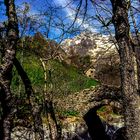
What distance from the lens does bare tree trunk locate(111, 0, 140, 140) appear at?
9.81 m

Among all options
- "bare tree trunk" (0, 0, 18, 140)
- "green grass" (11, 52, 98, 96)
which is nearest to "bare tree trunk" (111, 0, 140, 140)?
"bare tree trunk" (0, 0, 18, 140)

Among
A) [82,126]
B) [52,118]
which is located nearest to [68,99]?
[82,126]

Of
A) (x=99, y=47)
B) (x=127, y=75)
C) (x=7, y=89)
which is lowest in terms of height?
(x=127, y=75)

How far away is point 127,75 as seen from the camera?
9961mm

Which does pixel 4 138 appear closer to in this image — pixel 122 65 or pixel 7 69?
pixel 7 69

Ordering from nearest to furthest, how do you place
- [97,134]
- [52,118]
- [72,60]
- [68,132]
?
[52,118], [68,132], [97,134], [72,60]

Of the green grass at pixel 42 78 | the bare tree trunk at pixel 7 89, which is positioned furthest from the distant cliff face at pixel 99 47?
the bare tree trunk at pixel 7 89

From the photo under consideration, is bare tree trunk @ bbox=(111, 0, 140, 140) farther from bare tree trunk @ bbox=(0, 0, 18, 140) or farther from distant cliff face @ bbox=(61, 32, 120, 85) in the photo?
bare tree trunk @ bbox=(0, 0, 18, 140)

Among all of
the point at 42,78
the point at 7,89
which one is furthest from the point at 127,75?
the point at 42,78

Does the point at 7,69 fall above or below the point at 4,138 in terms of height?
above

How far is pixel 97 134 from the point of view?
104 ft

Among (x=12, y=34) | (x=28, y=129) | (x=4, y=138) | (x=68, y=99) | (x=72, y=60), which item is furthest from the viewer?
(x=72, y=60)

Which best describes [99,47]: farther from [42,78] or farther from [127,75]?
[127,75]

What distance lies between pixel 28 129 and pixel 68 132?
3.79m
